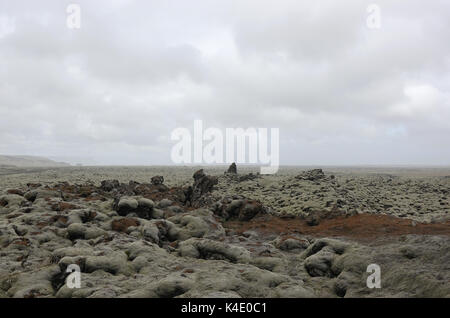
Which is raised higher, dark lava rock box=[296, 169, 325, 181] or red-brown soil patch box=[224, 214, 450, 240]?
dark lava rock box=[296, 169, 325, 181]

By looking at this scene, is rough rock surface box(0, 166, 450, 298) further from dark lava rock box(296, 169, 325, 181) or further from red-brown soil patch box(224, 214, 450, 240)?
dark lava rock box(296, 169, 325, 181)

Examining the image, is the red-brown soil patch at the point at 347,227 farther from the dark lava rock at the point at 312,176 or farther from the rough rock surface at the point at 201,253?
the dark lava rock at the point at 312,176

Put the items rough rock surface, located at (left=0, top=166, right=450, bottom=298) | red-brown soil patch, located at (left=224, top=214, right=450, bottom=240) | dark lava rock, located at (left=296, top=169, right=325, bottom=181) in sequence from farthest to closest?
dark lava rock, located at (left=296, top=169, right=325, bottom=181)
red-brown soil patch, located at (left=224, top=214, right=450, bottom=240)
rough rock surface, located at (left=0, top=166, right=450, bottom=298)

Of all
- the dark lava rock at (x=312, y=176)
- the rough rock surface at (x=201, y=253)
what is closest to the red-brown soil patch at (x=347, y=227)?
the rough rock surface at (x=201, y=253)

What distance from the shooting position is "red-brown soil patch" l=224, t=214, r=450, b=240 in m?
28.6

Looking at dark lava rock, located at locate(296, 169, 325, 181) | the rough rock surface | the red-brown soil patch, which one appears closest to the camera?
the rough rock surface

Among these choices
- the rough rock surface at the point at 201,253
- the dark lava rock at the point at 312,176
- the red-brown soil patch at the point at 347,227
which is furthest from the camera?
the dark lava rock at the point at 312,176

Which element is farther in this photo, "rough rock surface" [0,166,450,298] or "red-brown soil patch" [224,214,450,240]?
"red-brown soil patch" [224,214,450,240]

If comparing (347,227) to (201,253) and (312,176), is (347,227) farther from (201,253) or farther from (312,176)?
(312,176)

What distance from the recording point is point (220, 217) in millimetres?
44875

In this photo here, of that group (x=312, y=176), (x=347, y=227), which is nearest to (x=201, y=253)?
(x=347, y=227)

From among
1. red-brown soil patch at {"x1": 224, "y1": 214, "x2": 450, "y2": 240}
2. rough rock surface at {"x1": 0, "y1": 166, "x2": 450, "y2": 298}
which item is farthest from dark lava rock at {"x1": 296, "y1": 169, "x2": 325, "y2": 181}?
red-brown soil patch at {"x1": 224, "y1": 214, "x2": 450, "y2": 240}

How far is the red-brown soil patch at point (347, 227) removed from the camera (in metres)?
28.6
